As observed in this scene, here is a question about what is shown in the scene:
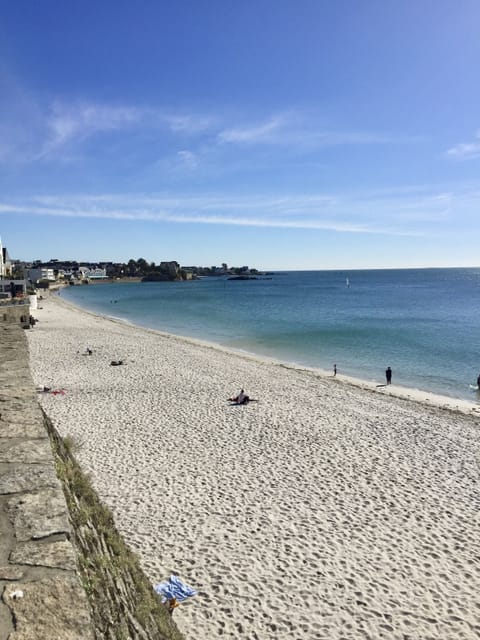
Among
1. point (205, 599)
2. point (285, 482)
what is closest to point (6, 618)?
point (205, 599)

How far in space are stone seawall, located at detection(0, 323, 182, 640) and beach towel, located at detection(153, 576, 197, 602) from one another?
4.99 ft

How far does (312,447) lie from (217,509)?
454 centimetres

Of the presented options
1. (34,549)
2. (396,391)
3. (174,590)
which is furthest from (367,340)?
(34,549)

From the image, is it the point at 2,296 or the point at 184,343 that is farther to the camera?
the point at 2,296

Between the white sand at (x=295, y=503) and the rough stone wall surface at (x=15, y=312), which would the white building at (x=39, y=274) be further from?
the white sand at (x=295, y=503)

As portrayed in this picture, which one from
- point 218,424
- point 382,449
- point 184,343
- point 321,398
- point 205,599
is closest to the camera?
point 205,599

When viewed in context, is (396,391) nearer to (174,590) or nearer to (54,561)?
(174,590)

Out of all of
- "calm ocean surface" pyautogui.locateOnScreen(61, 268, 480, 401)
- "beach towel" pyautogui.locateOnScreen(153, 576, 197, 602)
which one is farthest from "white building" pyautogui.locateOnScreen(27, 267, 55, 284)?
"beach towel" pyautogui.locateOnScreen(153, 576, 197, 602)

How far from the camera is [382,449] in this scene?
43.7ft

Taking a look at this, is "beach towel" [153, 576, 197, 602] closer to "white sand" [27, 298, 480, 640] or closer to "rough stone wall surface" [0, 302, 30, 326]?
"white sand" [27, 298, 480, 640]

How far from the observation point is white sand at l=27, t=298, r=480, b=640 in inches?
272

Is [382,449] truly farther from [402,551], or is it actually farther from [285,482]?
[402,551]

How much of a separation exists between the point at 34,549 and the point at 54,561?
0.70 feet

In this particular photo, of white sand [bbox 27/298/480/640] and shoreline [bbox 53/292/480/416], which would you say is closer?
white sand [bbox 27/298/480/640]
